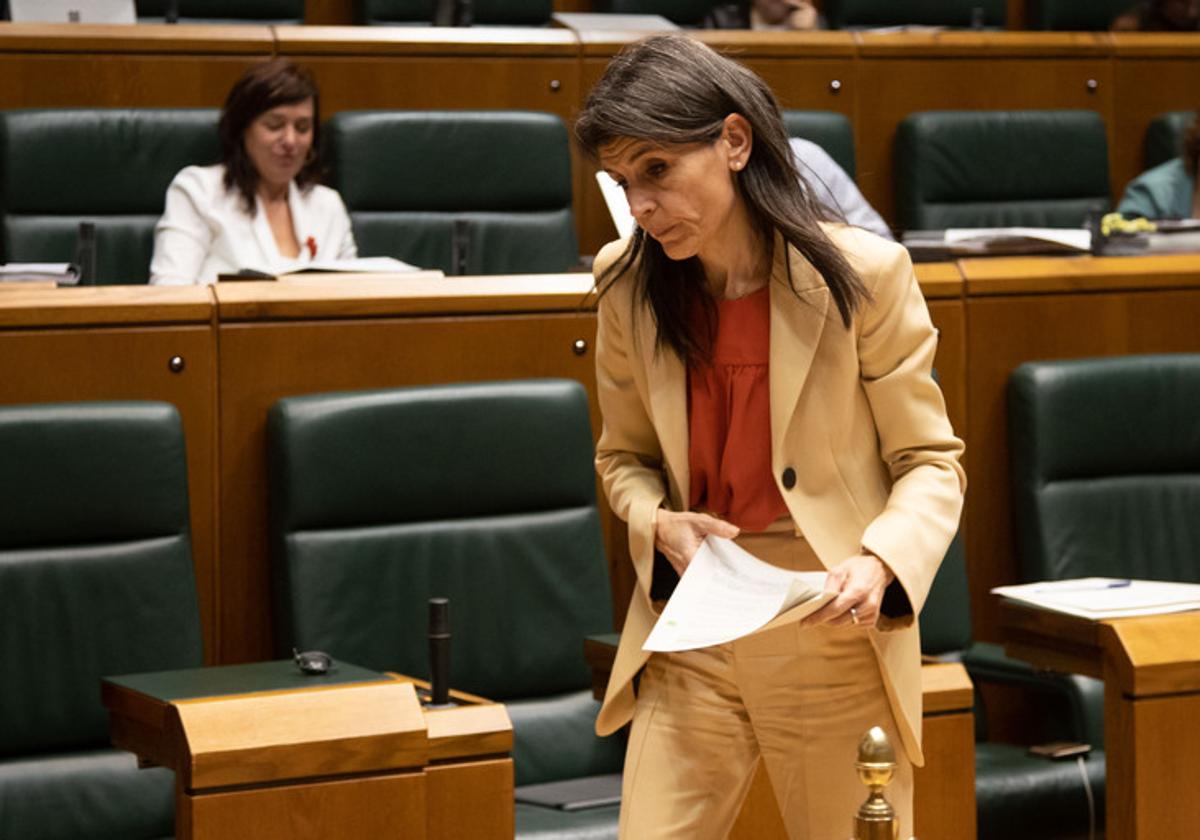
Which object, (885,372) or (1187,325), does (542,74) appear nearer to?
(1187,325)

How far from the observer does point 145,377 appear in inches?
61.7

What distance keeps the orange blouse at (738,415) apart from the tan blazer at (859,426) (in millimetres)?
12

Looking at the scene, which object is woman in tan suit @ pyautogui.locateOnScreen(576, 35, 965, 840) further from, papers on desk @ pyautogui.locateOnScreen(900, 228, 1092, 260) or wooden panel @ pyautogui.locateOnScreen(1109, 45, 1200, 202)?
wooden panel @ pyautogui.locateOnScreen(1109, 45, 1200, 202)

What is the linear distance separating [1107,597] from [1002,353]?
403 mm

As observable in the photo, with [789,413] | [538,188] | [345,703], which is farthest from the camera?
[538,188]

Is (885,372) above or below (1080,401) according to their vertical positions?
above

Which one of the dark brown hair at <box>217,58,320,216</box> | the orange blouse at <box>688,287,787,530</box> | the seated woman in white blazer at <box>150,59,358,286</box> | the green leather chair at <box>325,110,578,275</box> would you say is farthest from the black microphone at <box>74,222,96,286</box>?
the orange blouse at <box>688,287,787,530</box>

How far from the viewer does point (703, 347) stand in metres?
1.03

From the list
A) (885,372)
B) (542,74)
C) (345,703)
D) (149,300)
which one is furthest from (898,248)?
(542,74)

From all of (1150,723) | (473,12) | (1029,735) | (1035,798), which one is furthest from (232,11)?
(1150,723)

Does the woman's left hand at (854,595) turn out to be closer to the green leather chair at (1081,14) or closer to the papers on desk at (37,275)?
the papers on desk at (37,275)

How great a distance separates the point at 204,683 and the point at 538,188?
1.17m

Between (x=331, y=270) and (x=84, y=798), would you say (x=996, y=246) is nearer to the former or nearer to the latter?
(x=331, y=270)

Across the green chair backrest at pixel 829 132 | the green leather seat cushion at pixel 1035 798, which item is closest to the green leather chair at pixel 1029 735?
the green leather seat cushion at pixel 1035 798
